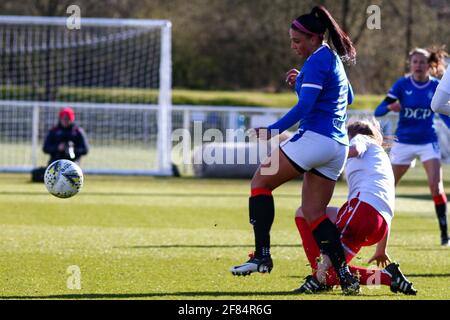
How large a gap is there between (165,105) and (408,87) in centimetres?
1054

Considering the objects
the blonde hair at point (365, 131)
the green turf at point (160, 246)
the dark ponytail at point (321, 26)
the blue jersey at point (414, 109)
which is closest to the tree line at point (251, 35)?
the green turf at point (160, 246)

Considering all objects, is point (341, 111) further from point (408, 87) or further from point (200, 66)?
point (200, 66)

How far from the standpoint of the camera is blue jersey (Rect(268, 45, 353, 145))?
6.50 meters

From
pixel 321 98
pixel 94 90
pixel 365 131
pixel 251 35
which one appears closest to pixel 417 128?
pixel 365 131

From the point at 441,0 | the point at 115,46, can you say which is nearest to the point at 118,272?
the point at 115,46

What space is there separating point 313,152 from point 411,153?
4.49 m

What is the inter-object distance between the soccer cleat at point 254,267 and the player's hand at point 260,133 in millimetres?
876

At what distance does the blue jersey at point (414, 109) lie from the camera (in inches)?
421

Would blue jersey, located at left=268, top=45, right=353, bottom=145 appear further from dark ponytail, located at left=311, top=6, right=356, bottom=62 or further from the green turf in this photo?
the green turf

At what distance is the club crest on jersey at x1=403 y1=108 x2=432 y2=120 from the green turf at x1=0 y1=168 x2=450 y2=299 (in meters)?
1.43

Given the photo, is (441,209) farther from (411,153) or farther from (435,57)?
(435,57)

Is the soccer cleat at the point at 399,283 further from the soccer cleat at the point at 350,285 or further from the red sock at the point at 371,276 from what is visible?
the soccer cleat at the point at 350,285

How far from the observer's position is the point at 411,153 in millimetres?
10789
